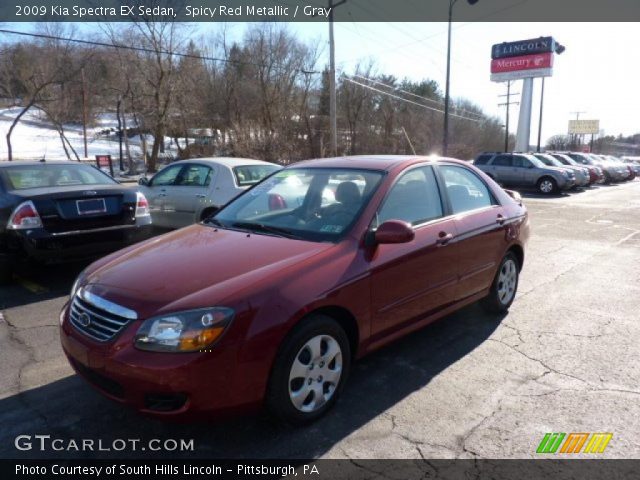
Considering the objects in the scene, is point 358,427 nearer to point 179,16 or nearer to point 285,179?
point 285,179

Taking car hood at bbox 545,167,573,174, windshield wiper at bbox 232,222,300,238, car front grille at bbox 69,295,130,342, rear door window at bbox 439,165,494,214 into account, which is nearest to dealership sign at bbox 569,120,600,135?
car hood at bbox 545,167,573,174

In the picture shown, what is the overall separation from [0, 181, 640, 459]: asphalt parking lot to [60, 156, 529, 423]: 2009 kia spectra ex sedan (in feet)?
1.04

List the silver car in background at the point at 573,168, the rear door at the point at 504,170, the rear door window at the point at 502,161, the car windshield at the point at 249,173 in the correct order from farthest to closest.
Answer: the silver car in background at the point at 573,168, the rear door window at the point at 502,161, the rear door at the point at 504,170, the car windshield at the point at 249,173

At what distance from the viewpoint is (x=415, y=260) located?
3.64 meters

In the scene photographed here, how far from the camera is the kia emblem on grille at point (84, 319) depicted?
2871 mm

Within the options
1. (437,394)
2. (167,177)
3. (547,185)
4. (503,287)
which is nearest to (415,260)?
(437,394)

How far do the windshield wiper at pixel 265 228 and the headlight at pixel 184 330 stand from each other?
3.39 ft

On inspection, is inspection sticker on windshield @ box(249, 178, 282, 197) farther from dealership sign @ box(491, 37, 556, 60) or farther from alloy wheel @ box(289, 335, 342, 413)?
dealership sign @ box(491, 37, 556, 60)

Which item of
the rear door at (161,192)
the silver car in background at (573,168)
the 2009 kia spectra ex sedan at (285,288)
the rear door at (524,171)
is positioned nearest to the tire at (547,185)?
the rear door at (524,171)

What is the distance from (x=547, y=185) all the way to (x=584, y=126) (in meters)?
63.0

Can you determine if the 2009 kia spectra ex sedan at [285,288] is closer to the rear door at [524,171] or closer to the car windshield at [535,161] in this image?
the rear door at [524,171]

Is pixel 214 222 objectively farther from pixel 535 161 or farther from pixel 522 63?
pixel 522 63

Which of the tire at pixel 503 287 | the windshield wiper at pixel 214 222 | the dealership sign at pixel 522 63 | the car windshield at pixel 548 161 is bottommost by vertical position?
the tire at pixel 503 287

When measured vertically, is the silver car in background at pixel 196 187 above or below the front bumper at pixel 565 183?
above
